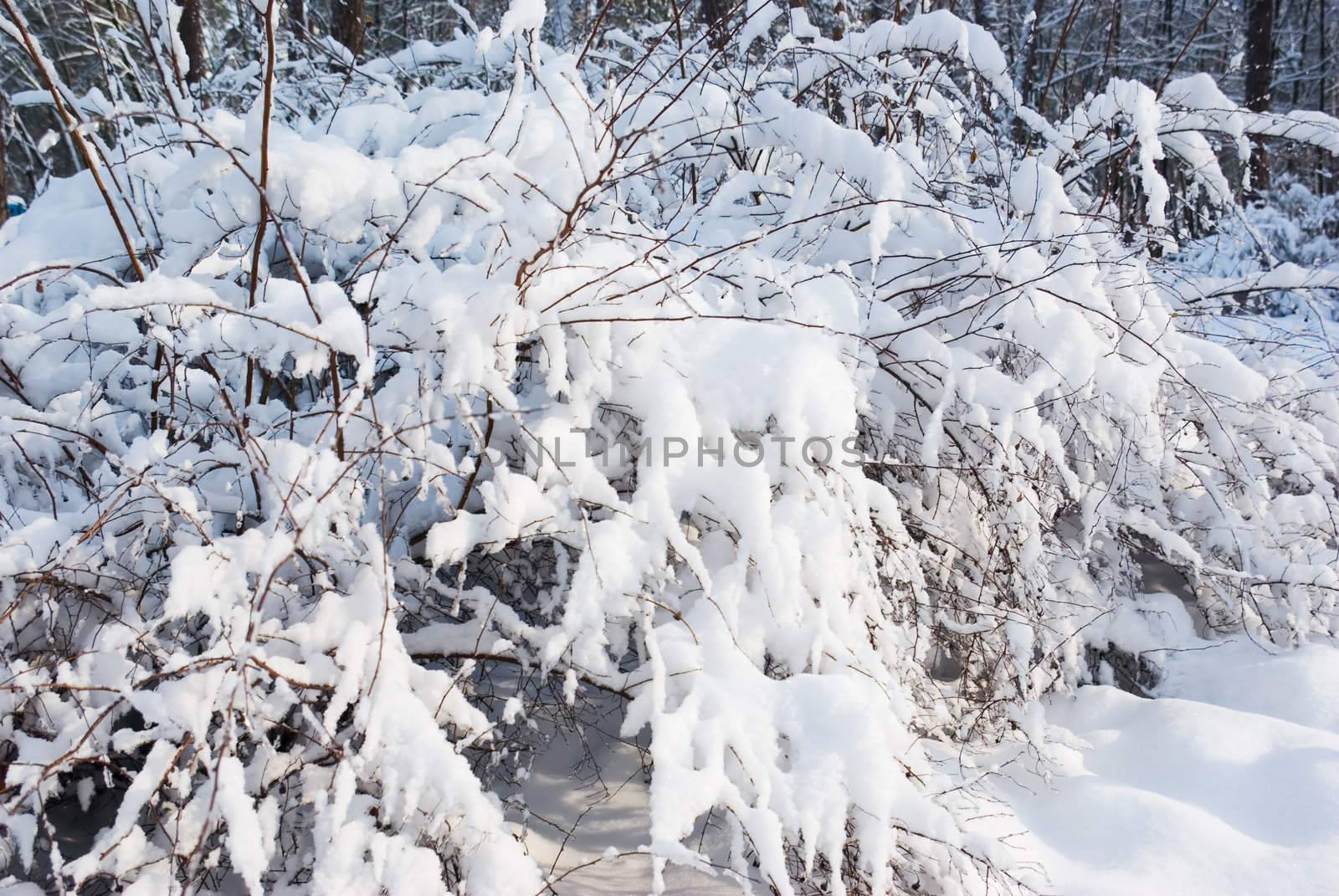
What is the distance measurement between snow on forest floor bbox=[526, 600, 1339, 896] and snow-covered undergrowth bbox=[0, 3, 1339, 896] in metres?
0.11

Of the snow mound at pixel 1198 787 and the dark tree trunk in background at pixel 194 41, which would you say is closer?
the snow mound at pixel 1198 787

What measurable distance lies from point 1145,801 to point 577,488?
1.41 meters

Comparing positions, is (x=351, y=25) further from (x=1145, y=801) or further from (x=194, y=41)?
(x=1145, y=801)

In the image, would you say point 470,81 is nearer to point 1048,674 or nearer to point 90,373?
point 90,373

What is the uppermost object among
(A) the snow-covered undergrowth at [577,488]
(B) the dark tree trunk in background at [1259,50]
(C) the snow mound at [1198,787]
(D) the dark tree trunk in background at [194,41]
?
(B) the dark tree trunk in background at [1259,50]

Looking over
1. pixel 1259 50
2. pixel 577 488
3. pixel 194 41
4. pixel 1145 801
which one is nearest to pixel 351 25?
pixel 194 41

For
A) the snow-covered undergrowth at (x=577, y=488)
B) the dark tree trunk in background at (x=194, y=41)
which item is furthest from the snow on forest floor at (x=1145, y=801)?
the dark tree trunk in background at (x=194, y=41)

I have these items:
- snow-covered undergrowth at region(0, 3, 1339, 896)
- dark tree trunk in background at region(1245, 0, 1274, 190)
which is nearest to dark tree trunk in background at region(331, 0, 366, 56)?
snow-covered undergrowth at region(0, 3, 1339, 896)

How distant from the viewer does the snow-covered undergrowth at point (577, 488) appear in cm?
132

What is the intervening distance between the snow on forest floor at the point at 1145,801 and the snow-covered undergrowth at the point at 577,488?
11 cm

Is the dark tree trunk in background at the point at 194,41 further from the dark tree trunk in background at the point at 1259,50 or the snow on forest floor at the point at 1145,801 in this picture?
the dark tree trunk in background at the point at 1259,50

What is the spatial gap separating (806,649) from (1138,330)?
1.50m

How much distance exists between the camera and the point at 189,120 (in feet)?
4.30

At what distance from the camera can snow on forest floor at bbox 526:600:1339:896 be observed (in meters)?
1.65
